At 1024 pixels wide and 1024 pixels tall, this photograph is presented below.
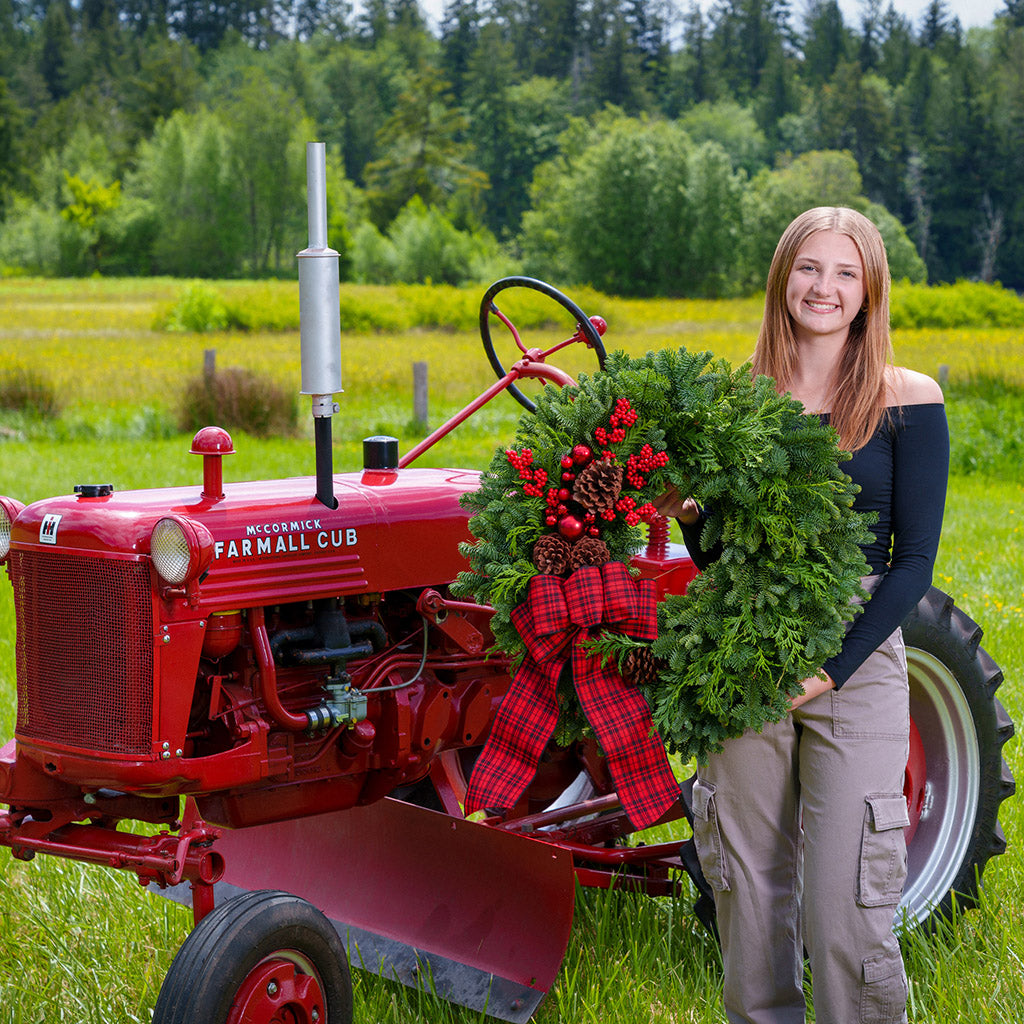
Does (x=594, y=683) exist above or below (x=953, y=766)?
above

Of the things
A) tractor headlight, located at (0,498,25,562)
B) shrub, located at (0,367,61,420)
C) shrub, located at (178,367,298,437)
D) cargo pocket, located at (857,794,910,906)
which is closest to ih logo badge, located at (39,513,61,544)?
tractor headlight, located at (0,498,25,562)

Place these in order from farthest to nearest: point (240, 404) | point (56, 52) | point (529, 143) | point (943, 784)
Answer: point (56, 52) < point (529, 143) < point (240, 404) < point (943, 784)

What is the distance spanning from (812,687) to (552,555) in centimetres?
54

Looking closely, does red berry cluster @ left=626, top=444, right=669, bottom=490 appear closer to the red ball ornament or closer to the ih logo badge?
the red ball ornament

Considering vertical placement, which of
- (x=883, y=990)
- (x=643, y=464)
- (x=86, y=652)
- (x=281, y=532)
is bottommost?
(x=883, y=990)

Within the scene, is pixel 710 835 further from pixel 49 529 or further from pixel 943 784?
pixel 49 529

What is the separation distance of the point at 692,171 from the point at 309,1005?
4529 cm

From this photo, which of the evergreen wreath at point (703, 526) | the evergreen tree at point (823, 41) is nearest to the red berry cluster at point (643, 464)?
the evergreen wreath at point (703, 526)

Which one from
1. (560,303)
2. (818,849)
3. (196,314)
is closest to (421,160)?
Answer: (196,314)

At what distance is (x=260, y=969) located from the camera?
7.89 ft

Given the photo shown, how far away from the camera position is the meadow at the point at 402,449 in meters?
2.91

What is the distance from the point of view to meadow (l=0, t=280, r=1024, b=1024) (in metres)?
2.91

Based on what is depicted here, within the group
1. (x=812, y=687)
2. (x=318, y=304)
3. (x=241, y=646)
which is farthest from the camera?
(x=241, y=646)

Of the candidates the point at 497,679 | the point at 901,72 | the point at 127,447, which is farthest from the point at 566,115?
the point at 497,679
